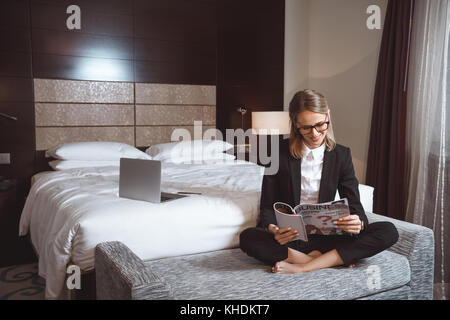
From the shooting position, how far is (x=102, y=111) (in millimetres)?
3609

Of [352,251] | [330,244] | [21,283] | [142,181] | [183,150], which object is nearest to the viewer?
[352,251]

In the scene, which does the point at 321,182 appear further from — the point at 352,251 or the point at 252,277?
the point at 252,277

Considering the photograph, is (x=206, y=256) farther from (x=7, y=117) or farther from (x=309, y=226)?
(x=7, y=117)

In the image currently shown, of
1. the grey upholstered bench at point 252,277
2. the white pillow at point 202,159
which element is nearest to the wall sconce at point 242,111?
the white pillow at point 202,159

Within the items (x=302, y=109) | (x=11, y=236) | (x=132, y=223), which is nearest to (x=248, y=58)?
(x=302, y=109)

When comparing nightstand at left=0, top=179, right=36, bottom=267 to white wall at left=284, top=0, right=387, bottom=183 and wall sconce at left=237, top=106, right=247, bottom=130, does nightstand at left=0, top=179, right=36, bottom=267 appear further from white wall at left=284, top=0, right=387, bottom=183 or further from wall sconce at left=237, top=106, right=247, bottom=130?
white wall at left=284, top=0, right=387, bottom=183

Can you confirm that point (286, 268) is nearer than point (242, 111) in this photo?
Yes

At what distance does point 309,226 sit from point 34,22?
116 inches

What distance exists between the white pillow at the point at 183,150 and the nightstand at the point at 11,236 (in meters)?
1.18

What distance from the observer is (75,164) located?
311 cm

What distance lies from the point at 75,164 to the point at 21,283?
984 mm

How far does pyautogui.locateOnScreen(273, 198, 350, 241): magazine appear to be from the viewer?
5.06ft

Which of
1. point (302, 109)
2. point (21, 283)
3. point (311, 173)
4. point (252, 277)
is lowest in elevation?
point (21, 283)
